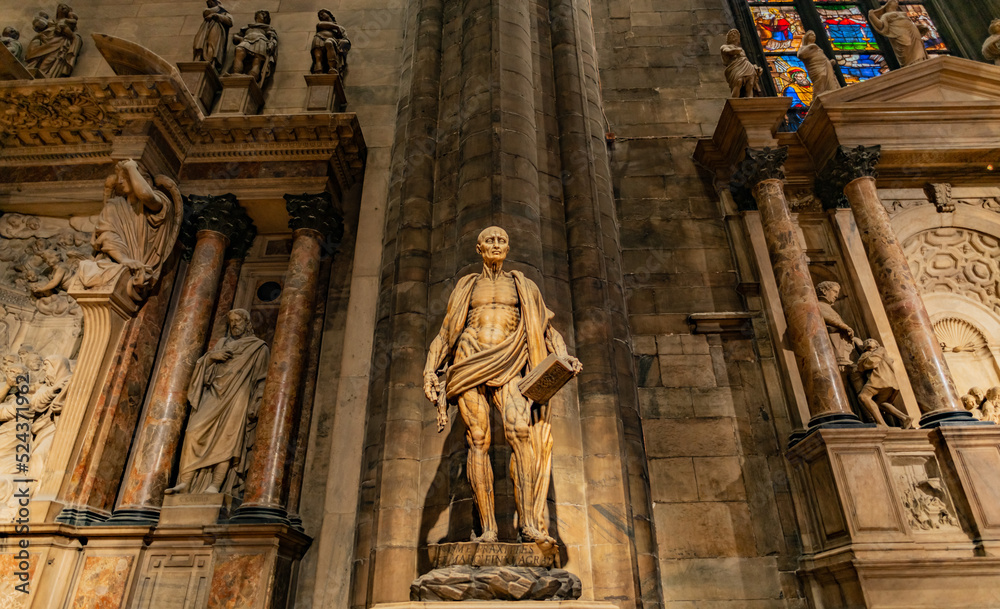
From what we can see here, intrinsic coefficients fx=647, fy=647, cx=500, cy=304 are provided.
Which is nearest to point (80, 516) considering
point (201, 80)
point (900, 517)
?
point (201, 80)

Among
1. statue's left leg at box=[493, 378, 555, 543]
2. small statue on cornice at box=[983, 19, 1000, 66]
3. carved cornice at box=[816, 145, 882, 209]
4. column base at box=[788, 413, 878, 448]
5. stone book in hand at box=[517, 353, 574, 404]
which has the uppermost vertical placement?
small statue on cornice at box=[983, 19, 1000, 66]

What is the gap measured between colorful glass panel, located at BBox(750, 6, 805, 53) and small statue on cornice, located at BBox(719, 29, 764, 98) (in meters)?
2.29

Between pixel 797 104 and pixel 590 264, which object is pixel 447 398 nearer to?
pixel 590 264

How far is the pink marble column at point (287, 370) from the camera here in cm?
628

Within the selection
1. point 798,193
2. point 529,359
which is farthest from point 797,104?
point 529,359

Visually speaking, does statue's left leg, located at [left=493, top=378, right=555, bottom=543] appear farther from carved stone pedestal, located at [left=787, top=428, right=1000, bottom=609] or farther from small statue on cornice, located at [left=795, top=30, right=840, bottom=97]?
small statue on cornice, located at [left=795, top=30, right=840, bottom=97]

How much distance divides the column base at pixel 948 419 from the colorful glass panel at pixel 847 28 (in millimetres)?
7340

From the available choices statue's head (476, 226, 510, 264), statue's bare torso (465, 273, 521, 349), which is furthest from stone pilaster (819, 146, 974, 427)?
statue's head (476, 226, 510, 264)

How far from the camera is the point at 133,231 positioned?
7211 mm

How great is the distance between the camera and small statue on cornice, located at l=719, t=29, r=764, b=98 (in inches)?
352

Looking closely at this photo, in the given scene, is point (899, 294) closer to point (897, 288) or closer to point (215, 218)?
point (897, 288)

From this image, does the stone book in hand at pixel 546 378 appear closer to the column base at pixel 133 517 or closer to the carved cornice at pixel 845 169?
the column base at pixel 133 517

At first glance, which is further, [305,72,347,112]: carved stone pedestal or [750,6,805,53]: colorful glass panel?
[750,6,805,53]: colorful glass panel

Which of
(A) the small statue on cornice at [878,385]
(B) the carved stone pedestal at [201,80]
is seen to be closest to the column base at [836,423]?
(A) the small statue on cornice at [878,385]
